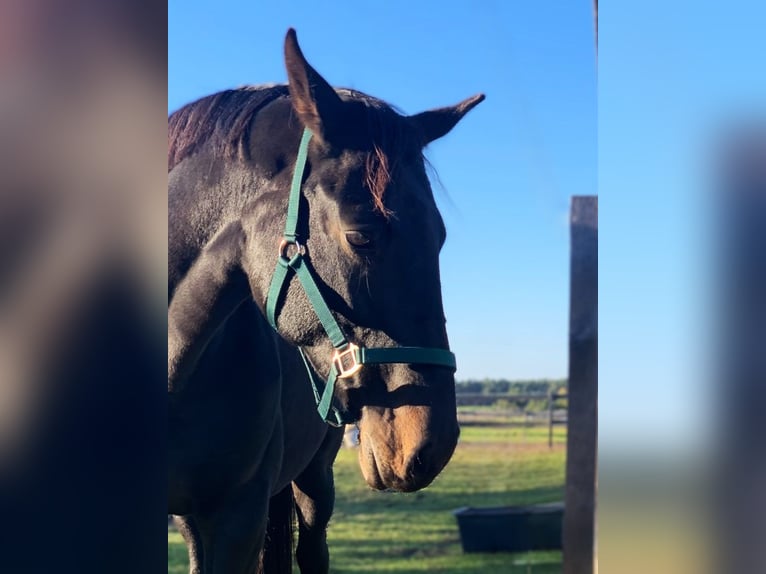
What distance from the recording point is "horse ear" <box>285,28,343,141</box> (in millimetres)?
998

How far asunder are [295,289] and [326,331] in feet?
0.29

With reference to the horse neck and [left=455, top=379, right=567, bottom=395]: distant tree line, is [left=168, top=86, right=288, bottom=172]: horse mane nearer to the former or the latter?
the horse neck

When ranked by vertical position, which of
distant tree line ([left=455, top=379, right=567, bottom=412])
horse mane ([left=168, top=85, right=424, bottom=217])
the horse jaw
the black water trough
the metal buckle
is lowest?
the black water trough

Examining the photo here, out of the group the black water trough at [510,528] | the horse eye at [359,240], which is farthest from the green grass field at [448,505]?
the horse eye at [359,240]

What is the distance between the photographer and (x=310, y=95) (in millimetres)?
1029

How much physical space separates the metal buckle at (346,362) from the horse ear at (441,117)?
0.40 meters

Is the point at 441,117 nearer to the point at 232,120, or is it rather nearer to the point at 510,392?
the point at 232,120

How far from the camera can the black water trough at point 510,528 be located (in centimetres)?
311

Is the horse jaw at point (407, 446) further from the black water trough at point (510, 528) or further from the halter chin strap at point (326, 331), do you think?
the black water trough at point (510, 528)

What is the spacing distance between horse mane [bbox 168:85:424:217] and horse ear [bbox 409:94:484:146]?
2.6 inches
